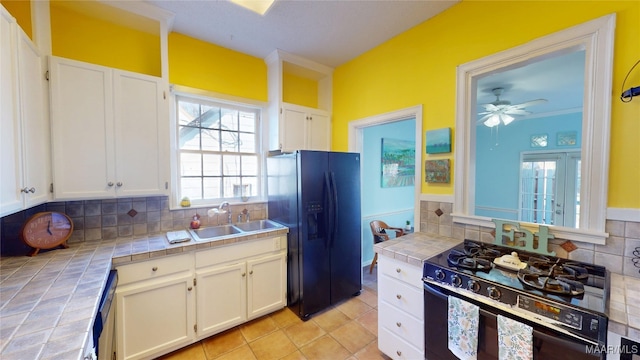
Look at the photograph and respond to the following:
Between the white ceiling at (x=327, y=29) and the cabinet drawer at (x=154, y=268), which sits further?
the white ceiling at (x=327, y=29)

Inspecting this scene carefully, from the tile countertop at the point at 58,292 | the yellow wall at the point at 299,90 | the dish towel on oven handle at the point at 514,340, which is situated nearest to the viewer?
the tile countertop at the point at 58,292

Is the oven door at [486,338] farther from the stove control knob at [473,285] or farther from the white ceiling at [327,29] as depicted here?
the white ceiling at [327,29]

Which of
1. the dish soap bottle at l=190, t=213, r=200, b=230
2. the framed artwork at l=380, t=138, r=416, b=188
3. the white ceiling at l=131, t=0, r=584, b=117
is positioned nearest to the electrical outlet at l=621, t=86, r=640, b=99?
the white ceiling at l=131, t=0, r=584, b=117

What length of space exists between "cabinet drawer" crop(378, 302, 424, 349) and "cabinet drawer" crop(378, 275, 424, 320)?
0.04 meters

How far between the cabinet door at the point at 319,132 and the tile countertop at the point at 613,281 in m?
1.65

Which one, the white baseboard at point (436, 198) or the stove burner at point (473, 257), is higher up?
the white baseboard at point (436, 198)

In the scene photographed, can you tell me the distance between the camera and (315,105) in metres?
3.41

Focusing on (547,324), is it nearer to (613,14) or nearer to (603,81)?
(603,81)

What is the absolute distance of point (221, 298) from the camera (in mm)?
2066

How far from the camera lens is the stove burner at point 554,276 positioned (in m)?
1.11

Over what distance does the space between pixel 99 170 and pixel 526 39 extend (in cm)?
325

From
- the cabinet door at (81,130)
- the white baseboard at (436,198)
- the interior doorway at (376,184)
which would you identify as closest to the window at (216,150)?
the cabinet door at (81,130)

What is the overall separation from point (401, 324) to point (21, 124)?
263cm

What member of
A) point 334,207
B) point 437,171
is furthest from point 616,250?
point 334,207
